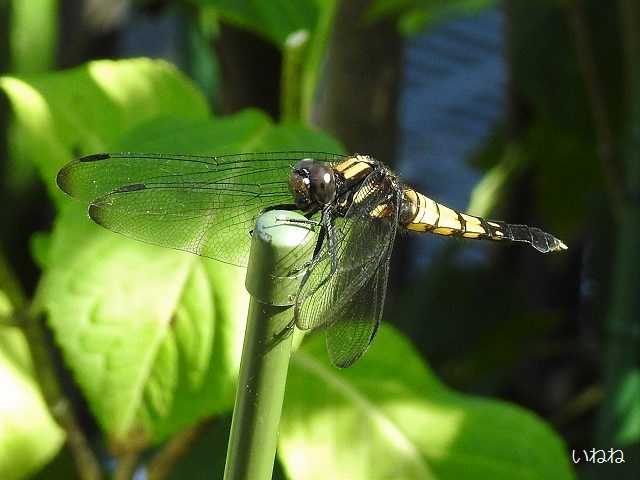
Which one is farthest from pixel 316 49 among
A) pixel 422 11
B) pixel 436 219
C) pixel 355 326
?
pixel 422 11

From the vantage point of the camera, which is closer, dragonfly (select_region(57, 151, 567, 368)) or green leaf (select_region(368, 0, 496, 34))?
dragonfly (select_region(57, 151, 567, 368))

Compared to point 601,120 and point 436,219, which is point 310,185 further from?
point 601,120

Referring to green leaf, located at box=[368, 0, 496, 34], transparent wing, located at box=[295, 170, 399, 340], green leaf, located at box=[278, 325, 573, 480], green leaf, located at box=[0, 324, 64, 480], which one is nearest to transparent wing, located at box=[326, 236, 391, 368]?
transparent wing, located at box=[295, 170, 399, 340]

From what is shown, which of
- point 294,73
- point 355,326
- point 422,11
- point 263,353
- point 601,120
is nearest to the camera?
point 263,353

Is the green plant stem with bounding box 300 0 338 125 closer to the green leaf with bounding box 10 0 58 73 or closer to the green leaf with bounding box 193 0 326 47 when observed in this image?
the green leaf with bounding box 193 0 326 47

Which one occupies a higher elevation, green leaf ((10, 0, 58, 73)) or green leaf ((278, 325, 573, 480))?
green leaf ((10, 0, 58, 73))
